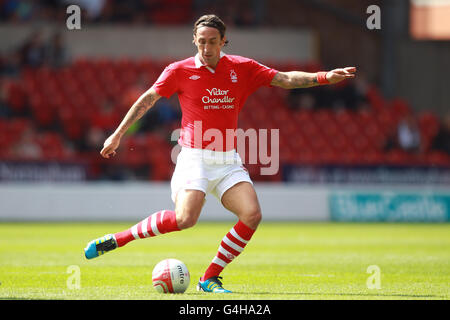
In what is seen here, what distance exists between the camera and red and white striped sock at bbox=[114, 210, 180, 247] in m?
7.71

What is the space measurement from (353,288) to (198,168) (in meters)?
2.00

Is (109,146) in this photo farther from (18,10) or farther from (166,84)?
(18,10)

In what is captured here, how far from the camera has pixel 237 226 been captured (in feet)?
25.7

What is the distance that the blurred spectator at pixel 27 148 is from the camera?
20.3 meters

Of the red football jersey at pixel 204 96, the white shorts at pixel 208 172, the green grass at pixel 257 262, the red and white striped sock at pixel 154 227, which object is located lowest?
the green grass at pixel 257 262

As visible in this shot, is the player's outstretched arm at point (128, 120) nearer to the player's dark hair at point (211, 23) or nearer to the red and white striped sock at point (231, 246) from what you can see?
the player's dark hair at point (211, 23)

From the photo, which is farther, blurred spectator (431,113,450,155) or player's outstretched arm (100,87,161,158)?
blurred spectator (431,113,450,155)

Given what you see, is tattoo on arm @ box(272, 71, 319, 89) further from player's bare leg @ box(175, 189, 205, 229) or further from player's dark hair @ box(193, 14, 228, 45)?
player's bare leg @ box(175, 189, 205, 229)

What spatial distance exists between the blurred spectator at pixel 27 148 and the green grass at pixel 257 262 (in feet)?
7.33

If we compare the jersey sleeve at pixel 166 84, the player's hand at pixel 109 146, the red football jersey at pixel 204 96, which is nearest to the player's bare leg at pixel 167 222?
the red football jersey at pixel 204 96

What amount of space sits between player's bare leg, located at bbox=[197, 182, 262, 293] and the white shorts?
0.10m

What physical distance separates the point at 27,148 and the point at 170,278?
13.8 meters

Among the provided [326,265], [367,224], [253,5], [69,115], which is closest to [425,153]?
[367,224]

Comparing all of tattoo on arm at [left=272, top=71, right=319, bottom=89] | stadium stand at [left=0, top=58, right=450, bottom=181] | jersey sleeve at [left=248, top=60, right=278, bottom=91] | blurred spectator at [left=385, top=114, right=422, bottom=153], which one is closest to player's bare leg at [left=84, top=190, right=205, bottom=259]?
jersey sleeve at [left=248, top=60, right=278, bottom=91]
